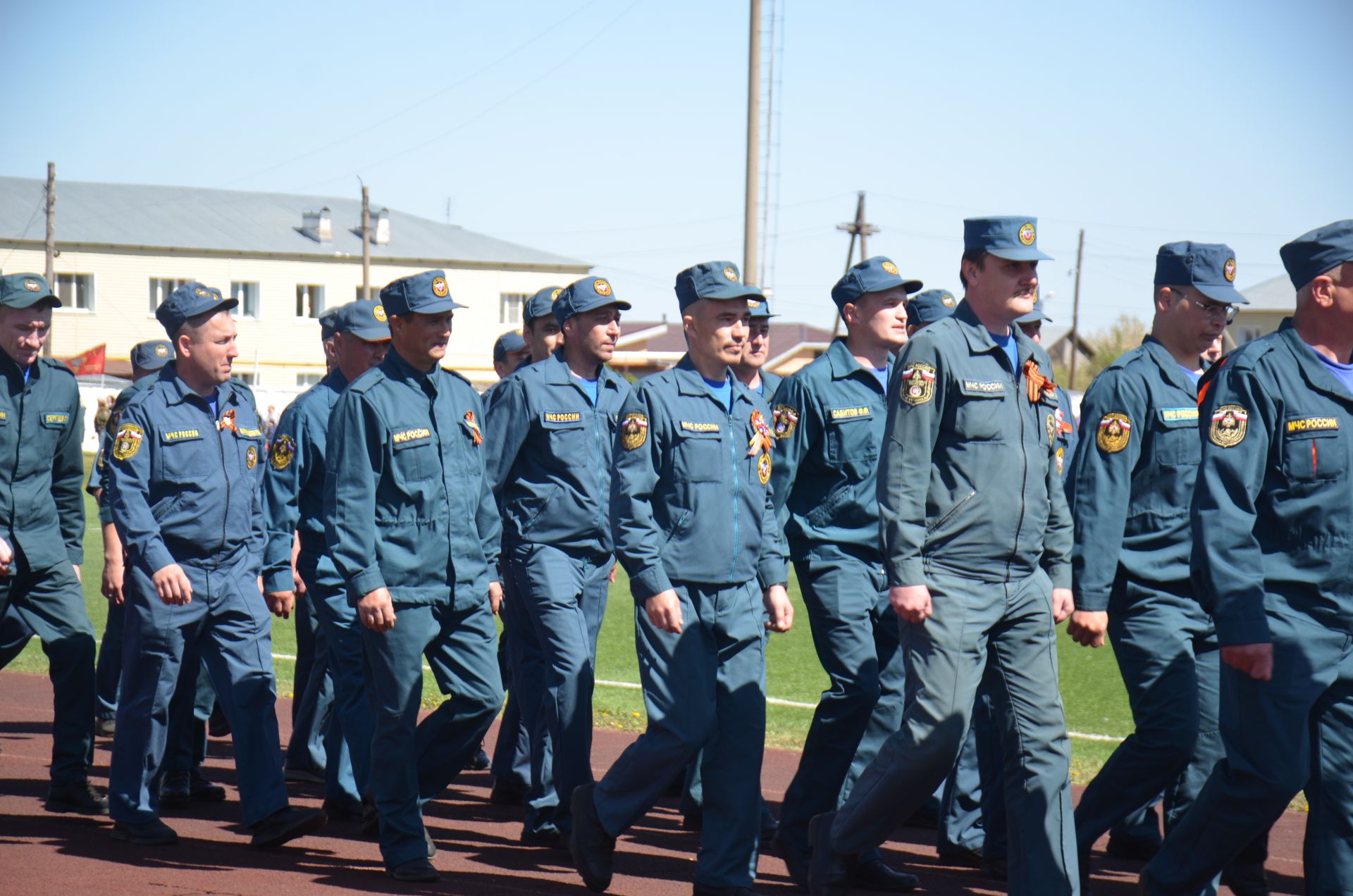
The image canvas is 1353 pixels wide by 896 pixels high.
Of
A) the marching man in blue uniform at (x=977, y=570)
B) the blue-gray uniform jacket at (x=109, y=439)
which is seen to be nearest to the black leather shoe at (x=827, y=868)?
the marching man in blue uniform at (x=977, y=570)

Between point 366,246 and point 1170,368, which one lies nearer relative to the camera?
point 1170,368

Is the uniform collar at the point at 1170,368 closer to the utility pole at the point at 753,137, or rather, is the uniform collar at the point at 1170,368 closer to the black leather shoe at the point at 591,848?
the black leather shoe at the point at 591,848

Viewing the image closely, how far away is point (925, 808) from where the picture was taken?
719 cm

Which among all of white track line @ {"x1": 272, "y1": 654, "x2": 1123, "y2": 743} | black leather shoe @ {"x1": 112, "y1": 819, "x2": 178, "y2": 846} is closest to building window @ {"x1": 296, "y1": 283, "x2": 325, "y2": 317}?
white track line @ {"x1": 272, "y1": 654, "x2": 1123, "y2": 743}

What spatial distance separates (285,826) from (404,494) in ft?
4.91

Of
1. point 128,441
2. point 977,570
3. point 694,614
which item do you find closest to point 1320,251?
point 977,570

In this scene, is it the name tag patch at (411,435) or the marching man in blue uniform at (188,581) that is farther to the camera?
the marching man in blue uniform at (188,581)

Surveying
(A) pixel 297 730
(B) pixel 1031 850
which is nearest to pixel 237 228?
(A) pixel 297 730

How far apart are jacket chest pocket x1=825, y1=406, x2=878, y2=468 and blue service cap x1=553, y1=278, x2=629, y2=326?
Result: 1222 millimetres

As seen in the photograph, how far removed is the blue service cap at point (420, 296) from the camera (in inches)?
237

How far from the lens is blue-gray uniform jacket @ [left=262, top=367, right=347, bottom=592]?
23.2 ft

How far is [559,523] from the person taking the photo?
661 cm

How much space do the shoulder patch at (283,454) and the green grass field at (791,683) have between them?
10.0 feet

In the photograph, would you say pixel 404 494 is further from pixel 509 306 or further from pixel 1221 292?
pixel 509 306
